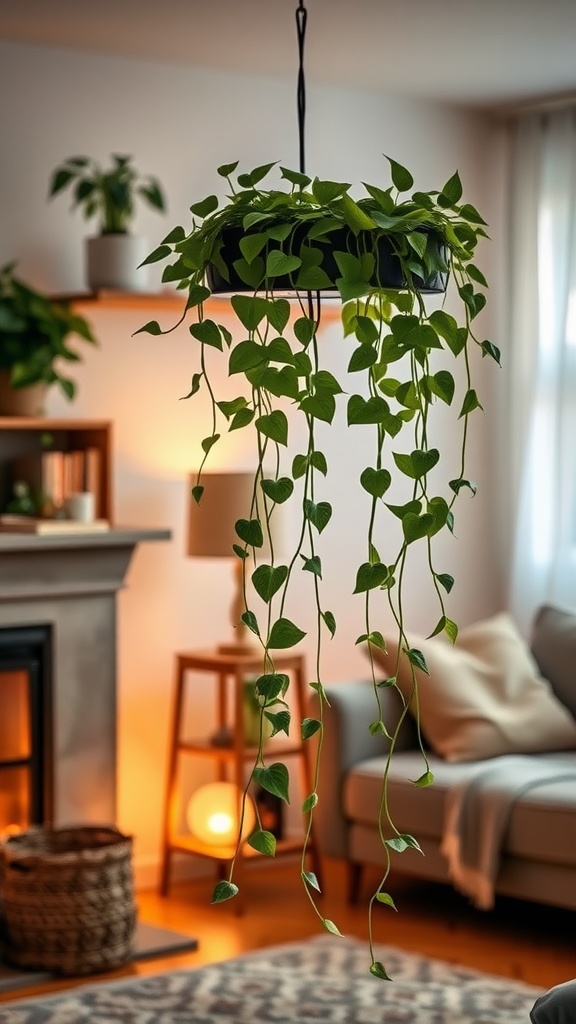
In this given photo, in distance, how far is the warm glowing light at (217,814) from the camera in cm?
495

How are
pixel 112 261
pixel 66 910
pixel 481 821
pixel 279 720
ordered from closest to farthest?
pixel 279 720
pixel 66 910
pixel 481 821
pixel 112 261

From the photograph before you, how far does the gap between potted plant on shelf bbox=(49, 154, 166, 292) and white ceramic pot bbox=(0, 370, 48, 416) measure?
14.8 inches

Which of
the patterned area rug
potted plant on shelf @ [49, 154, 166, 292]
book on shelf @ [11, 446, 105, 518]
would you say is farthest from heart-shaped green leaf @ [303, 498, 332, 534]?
potted plant on shelf @ [49, 154, 166, 292]

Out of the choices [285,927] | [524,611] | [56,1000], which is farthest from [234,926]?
[524,611]

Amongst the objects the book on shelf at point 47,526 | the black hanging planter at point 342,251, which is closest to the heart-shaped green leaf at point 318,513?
the black hanging planter at point 342,251

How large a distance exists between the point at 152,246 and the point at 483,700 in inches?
70.9

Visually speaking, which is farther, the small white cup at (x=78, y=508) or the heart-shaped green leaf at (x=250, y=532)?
the small white cup at (x=78, y=508)

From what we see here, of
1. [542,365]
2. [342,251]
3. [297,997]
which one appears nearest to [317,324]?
[342,251]

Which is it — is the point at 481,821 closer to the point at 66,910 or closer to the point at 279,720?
the point at 66,910

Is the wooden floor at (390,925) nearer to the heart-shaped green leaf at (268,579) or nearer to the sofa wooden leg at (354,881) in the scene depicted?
the sofa wooden leg at (354,881)

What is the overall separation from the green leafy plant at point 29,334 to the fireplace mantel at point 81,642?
499 millimetres

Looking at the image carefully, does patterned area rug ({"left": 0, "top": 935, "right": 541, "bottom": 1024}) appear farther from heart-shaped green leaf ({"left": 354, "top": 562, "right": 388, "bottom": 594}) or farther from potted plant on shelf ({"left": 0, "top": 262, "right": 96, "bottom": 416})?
heart-shaped green leaf ({"left": 354, "top": 562, "right": 388, "bottom": 594})

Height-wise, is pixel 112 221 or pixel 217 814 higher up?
pixel 112 221

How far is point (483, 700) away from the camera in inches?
190
